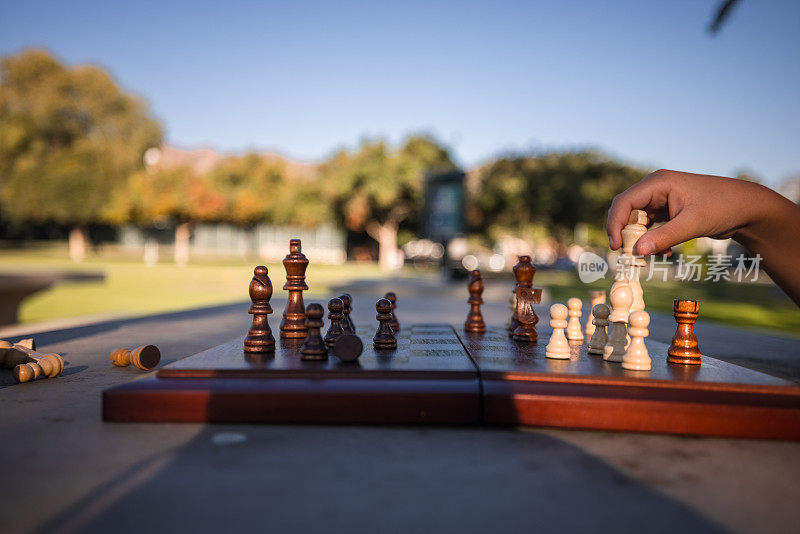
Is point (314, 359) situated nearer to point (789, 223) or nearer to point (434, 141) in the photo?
point (789, 223)

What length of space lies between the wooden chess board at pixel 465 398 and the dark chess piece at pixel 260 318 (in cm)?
26

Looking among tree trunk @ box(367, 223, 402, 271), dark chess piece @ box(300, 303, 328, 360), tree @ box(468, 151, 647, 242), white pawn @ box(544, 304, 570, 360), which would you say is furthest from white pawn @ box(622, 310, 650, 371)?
tree trunk @ box(367, 223, 402, 271)

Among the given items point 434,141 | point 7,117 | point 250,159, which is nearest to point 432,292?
point 434,141

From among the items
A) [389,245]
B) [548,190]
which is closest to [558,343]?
[548,190]

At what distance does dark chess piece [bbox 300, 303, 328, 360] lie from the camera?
1.90 m

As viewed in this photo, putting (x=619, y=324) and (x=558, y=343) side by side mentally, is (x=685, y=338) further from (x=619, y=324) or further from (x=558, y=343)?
(x=558, y=343)

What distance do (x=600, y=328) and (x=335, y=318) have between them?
111cm

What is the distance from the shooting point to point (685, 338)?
2027 millimetres

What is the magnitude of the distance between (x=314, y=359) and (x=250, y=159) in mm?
49339

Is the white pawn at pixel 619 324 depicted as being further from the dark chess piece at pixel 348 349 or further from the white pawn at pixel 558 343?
the dark chess piece at pixel 348 349

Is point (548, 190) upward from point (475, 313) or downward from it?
upward

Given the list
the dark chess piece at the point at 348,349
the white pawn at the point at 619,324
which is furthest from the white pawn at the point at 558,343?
the dark chess piece at the point at 348,349

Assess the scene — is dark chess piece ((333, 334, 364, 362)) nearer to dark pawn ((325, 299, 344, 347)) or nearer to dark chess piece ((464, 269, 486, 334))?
dark pawn ((325, 299, 344, 347))

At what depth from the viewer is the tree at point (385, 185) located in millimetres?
27219
